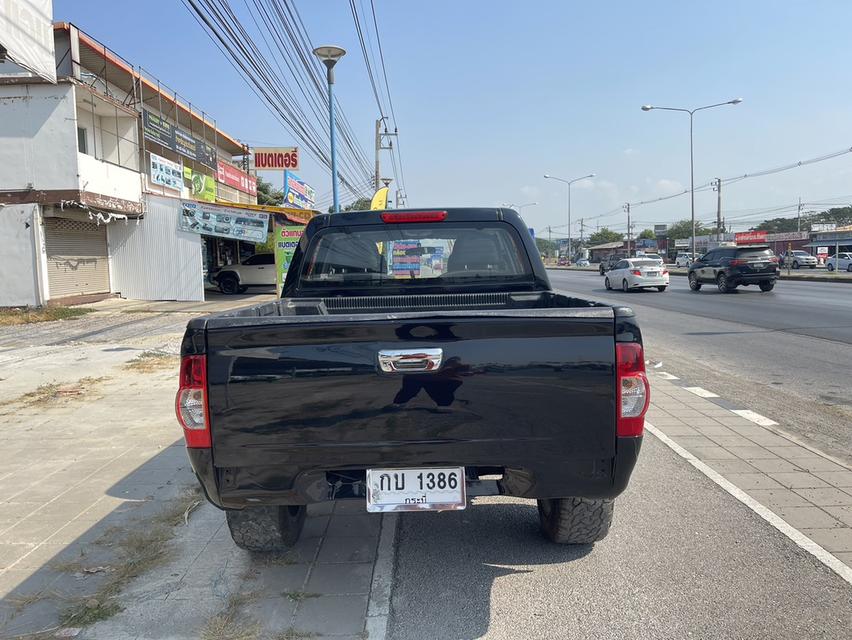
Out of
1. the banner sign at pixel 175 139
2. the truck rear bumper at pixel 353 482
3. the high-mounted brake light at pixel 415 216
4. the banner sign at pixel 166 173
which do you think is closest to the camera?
the truck rear bumper at pixel 353 482

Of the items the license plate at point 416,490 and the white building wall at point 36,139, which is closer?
the license plate at point 416,490

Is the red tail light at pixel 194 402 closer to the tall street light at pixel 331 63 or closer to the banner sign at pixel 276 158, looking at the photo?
the tall street light at pixel 331 63

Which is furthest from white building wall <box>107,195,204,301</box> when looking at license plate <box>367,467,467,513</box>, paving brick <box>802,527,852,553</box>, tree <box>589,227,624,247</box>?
tree <box>589,227,624,247</box>

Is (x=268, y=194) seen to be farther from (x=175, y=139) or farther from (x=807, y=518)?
(x=807, y=518)

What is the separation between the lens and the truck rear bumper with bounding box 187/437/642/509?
2.80 metres

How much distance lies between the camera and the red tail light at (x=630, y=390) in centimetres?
274

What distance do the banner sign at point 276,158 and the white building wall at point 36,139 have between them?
14.8 metres

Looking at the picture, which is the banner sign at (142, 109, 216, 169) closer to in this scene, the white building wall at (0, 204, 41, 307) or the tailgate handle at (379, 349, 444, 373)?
the white building wall at (0, 204, 41, 307)

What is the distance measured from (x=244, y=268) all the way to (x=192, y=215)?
5137 mm

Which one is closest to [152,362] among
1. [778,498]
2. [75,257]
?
Answer: [778,498]

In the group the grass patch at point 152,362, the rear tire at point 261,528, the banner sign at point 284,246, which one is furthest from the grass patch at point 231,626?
the banner sign at point 284,246

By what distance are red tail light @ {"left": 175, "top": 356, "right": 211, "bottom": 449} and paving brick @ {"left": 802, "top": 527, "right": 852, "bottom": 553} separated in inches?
129

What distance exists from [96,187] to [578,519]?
18.7 metres

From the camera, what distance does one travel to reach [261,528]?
3461 millimetres
